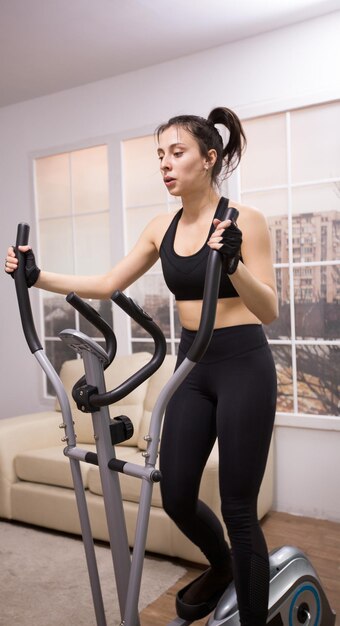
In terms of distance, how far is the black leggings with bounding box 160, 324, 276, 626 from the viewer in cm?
159

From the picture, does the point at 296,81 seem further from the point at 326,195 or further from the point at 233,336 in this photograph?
the point at 233,336

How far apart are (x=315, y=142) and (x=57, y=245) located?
201 centimetres

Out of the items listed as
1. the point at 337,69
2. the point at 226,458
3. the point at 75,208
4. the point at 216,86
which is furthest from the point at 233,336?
the point at 75,208

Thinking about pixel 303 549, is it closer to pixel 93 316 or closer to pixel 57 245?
pixel 93 316

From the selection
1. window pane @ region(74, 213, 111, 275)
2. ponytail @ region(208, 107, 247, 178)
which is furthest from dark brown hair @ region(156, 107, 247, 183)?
window pane @ region(74, 213, 111, 275)

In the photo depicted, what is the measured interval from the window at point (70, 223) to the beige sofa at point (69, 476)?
80cm

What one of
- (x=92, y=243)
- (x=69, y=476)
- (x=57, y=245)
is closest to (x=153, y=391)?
(x=69, y=476)

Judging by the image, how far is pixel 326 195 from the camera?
311 centimetres

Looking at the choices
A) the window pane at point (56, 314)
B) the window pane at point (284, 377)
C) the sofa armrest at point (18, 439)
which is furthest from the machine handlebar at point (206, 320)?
the window pane at point (56, 314)

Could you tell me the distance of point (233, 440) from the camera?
159 centimetres

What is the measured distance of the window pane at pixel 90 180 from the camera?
400 centimetres

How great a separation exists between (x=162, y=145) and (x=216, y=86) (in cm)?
195

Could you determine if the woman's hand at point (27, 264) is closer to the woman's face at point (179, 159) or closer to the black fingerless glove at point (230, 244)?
the woman's face at point (179, 159)

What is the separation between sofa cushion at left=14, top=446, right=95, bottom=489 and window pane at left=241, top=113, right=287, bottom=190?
5.75 ft
